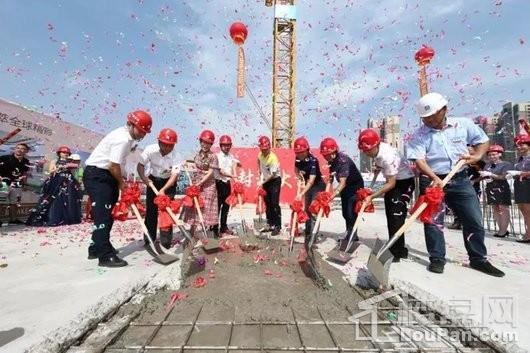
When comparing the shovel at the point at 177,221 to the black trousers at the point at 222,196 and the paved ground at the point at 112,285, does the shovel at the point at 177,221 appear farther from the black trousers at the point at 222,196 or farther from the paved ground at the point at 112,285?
the black trousers at the point at 222,196

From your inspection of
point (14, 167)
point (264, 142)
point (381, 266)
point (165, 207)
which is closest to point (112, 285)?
point (165, 207)

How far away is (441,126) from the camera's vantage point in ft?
12.2

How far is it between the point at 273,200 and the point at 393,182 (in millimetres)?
2581

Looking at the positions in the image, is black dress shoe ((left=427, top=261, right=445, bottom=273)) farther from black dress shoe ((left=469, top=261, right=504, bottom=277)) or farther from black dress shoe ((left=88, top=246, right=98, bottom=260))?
black dress shoe ((left=88, top=246, right=98, bottom=260))

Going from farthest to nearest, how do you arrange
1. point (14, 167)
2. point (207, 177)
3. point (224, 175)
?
point (14, 167), point (224, 175), point (207, 177)

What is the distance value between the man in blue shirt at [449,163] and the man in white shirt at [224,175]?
10.3ft

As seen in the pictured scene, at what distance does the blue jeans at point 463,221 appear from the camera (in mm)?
3676

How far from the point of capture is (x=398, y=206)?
4191 mm

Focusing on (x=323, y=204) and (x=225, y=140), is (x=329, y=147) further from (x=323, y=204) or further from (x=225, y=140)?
(x=225, y=140)

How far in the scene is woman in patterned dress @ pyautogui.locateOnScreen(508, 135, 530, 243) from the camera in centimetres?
568

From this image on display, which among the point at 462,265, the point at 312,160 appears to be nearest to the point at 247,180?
the point at 312,160

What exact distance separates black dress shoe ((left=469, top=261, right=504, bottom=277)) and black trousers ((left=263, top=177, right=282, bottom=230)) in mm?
3270

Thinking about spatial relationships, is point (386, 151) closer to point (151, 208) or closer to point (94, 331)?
point (151, 208)

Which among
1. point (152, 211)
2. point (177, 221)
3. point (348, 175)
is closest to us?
point (177, 221)
